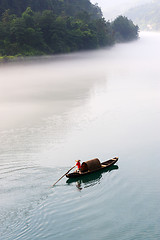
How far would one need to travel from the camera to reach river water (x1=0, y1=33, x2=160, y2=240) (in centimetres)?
1828

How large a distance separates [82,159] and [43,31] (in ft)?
258

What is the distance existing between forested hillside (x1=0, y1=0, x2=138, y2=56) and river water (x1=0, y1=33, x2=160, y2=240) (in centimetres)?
3417

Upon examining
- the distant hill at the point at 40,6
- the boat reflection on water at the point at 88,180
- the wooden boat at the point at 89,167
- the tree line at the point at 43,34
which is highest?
the distant hill at the point at 40,6

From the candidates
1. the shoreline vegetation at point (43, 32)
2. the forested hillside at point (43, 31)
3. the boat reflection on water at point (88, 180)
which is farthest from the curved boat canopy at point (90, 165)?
the forested hillside at point (43, 31)

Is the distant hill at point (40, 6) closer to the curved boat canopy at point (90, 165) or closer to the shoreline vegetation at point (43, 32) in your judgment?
the shoreline vegetation at point (43, 32)

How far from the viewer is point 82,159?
27.2 meters

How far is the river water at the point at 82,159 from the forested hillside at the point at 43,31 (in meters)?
34.2

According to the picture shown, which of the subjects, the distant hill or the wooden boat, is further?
the distant hill

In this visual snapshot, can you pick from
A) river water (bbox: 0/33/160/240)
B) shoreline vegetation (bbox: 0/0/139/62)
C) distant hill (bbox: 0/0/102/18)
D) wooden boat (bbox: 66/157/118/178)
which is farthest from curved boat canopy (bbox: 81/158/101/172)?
distant hill (bbox: 0/0/102/18)

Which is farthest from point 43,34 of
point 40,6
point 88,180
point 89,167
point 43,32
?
point 88,180

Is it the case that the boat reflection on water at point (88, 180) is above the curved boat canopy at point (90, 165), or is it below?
below

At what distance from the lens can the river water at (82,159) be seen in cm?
1828

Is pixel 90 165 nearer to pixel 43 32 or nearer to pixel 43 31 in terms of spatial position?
pixel 43 32

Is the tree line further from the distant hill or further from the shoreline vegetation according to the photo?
the distant hill
